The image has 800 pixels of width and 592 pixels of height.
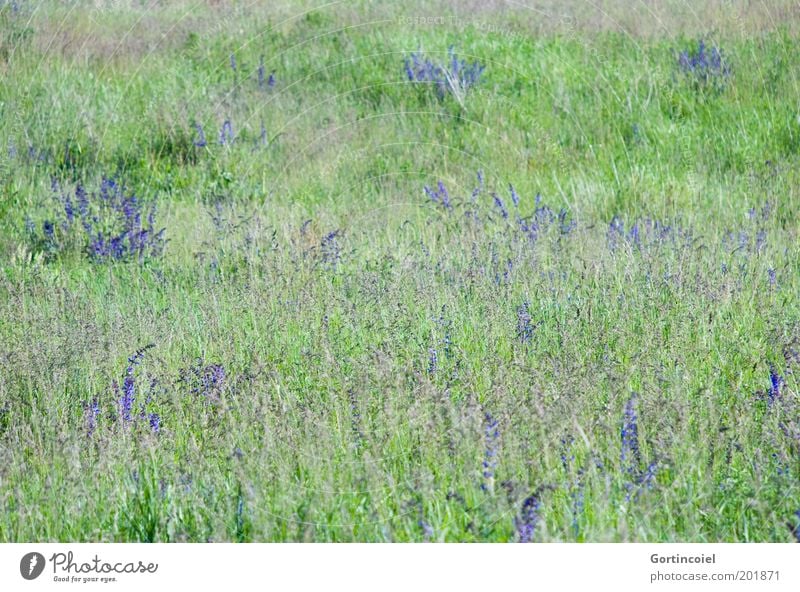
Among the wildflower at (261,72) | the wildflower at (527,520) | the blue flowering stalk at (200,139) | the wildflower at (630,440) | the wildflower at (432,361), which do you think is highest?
the wildflower at (527,520)

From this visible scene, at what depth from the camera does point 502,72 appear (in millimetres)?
7109

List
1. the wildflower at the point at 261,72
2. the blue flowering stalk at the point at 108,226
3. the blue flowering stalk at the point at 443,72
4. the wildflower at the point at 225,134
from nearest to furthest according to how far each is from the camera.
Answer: the blue flowering stalk at the point at 108,226 < the wildflower at the point at 225,134 < the blue flowering stalk at the point at 443,72 < the wildflower at the point at 261,72

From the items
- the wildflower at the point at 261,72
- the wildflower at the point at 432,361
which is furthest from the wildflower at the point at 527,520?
the wildflower at the point at 261,72

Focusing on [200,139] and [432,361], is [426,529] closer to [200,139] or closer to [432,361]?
[432,361]

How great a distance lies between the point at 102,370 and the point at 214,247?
1.49 metres

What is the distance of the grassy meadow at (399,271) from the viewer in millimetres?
2746

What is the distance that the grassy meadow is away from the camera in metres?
2.75

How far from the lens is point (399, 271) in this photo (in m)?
4.48

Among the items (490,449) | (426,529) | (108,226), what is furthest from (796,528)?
(108,226)

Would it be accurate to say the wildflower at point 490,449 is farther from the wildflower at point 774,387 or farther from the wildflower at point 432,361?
the wildflower at point 774,387

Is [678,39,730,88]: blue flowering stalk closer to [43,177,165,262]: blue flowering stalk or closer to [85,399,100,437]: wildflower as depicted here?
[43,177,165,262]: blue flowering stalk

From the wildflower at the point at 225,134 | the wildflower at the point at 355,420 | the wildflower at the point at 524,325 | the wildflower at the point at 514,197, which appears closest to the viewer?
the wildflower at the point at 355,420
